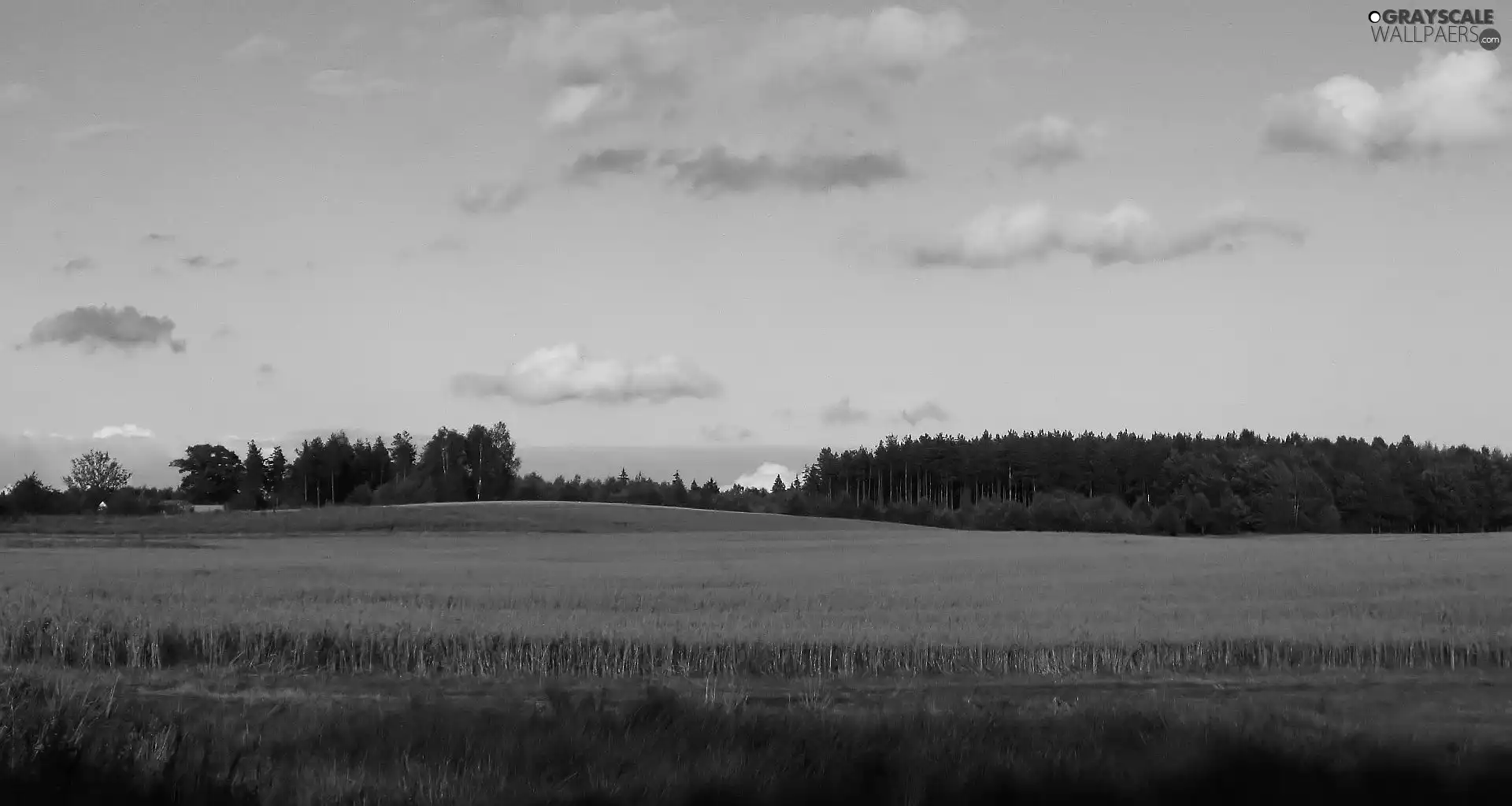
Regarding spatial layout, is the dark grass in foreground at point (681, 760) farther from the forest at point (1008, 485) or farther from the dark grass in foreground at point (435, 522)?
the forest at point (1008, 485)

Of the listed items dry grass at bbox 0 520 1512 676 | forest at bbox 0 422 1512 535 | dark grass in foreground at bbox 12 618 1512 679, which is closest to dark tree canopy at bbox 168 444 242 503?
forest at bbox 0 422 1512 535

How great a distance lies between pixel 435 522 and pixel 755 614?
2131 inches

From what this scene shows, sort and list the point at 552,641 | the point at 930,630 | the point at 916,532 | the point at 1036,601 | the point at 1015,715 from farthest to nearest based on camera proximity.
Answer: the point at 916,532, the point at 1036,601, the point at 930,630, the point at 552,641, the point at 1015,715

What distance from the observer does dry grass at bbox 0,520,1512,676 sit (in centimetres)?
1889

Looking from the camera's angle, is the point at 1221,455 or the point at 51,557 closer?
the point at 51,557

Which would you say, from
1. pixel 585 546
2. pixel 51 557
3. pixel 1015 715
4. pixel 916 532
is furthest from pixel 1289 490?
pixel 1015 715

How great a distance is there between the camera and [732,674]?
1820 centimetres

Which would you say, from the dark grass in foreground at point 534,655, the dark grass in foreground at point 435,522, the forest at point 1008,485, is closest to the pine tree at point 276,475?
the forest at point 1008,485

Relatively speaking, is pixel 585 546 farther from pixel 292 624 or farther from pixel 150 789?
pixel 150 789

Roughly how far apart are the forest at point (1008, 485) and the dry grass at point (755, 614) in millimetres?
73236

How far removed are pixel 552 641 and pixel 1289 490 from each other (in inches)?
4780

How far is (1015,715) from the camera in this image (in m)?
11.7

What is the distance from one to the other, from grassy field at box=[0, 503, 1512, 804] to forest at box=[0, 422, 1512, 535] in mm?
75010

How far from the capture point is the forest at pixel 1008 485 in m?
116
